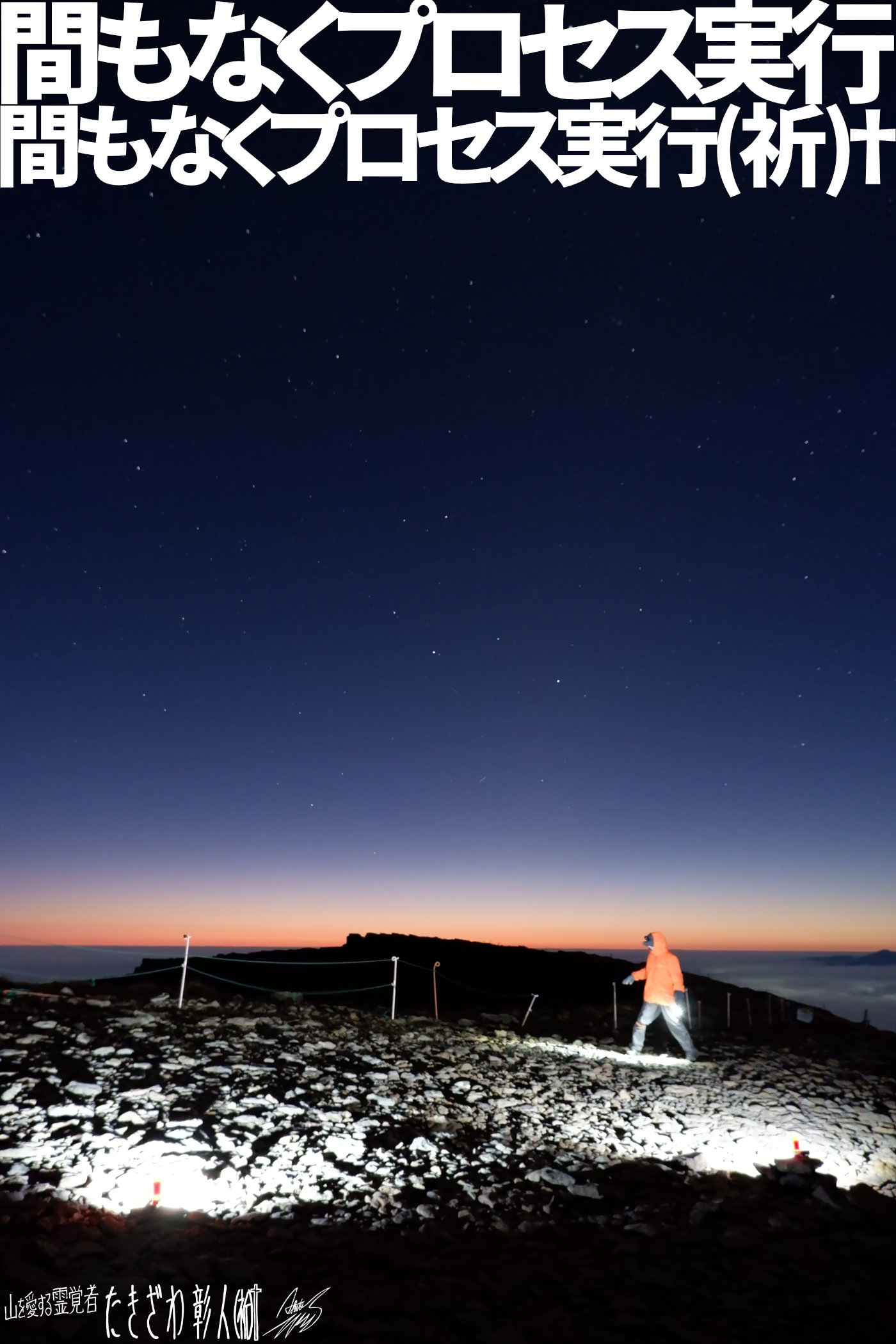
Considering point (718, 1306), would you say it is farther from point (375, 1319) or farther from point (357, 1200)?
point (357, 1200)

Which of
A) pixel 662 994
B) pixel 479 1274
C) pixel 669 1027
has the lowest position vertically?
pixel 479 1274

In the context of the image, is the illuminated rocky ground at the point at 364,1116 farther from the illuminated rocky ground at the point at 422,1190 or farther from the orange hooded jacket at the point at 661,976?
the orange hooded jacket at the point at 661,976

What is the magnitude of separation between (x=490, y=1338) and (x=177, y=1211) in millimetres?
2624

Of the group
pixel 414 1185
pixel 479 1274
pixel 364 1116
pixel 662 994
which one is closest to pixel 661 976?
pixel 662 994

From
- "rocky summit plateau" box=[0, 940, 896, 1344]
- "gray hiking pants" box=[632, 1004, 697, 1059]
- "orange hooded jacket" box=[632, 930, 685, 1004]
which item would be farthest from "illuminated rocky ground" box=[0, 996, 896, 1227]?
"orange hooded jacket" box=[632, 930, 685, 1004]

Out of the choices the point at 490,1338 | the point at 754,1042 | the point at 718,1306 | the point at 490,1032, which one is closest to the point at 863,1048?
the point at 754,1042

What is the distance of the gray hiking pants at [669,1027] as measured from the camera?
13.0m

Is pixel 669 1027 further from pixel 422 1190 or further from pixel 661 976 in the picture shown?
pixel 422 1190

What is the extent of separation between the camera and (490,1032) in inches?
565

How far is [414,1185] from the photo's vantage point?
7094mm
